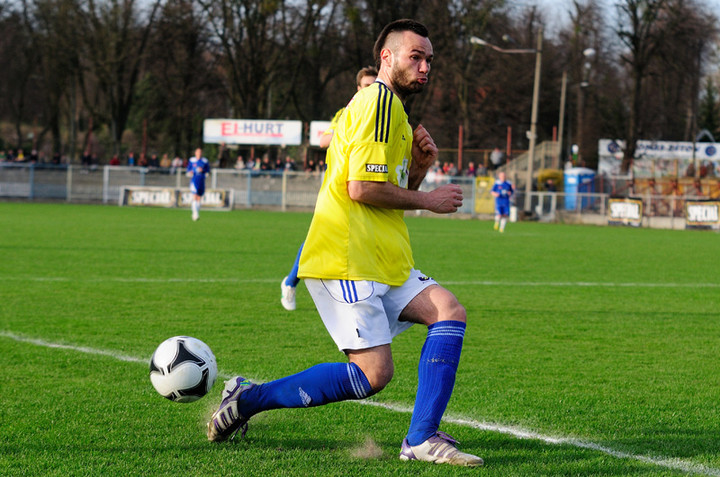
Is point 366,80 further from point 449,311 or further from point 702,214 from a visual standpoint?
point 702,214

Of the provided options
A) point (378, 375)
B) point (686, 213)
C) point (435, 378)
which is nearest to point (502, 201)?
point (686, 213)

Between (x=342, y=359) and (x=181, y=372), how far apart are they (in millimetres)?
2284

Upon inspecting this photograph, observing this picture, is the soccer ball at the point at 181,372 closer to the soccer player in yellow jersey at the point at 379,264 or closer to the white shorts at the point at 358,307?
the soccer player in yellow jersey at the point at 379,264

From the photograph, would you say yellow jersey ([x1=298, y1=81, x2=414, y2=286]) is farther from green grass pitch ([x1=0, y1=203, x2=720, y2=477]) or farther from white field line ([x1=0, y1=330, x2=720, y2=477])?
white field line ([x1=0, y1=330, x2=720, y2=477])

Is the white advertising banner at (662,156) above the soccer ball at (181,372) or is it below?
above

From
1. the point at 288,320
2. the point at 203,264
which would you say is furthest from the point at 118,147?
the point at 288,320

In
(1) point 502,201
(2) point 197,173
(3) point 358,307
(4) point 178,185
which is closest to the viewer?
(3) point 358,307

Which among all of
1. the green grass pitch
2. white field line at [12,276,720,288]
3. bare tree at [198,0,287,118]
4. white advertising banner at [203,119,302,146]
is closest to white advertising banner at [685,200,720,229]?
white advertising banner at [203,119,302,146]

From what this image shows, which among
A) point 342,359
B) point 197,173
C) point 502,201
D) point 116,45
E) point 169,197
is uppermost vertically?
point 116,45

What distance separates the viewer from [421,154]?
4.25 m

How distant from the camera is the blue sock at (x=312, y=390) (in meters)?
4.04

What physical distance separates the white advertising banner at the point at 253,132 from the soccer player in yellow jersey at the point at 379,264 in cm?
3966

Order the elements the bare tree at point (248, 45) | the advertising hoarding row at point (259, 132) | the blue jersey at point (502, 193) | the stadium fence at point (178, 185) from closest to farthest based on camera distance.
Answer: the blue jersey at point (502, 193) → the stadium fence at point (178, 185) → the advertising hoarding row at point (259, 132) → the bare tree at point (248, 45)

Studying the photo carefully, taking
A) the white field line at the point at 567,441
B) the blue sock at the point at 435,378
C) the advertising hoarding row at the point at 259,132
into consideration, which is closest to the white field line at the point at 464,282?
the white field line at the point at 567,441
